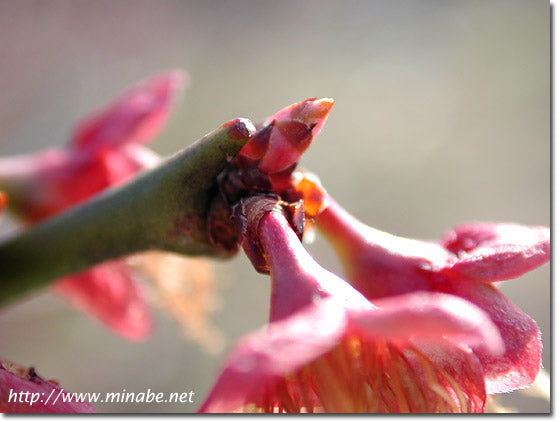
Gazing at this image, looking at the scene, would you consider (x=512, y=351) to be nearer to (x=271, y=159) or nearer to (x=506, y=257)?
(x=506, y=257)

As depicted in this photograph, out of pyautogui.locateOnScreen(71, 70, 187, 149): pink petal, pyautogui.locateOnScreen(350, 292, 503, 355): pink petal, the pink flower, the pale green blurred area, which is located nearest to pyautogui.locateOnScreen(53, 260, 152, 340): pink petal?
pyautogui.locateOnScreen(71, 70, 187, 149): pink petal

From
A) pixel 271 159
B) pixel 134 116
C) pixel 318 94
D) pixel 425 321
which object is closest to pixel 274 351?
pixel 425 321

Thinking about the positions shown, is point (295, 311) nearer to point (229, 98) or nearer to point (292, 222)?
point (292, 222)

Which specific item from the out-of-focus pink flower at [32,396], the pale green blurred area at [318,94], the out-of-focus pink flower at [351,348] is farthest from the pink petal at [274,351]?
the pale green blurred area at [318,94]

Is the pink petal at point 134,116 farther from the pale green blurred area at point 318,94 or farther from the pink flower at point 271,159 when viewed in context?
the pale green blurred area at point 318,94

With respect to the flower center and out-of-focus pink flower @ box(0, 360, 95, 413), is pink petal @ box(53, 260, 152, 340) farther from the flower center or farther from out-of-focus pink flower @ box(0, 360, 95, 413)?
the flower center

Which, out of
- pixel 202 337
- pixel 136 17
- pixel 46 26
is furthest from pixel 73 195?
Answer: pixel 136 17
